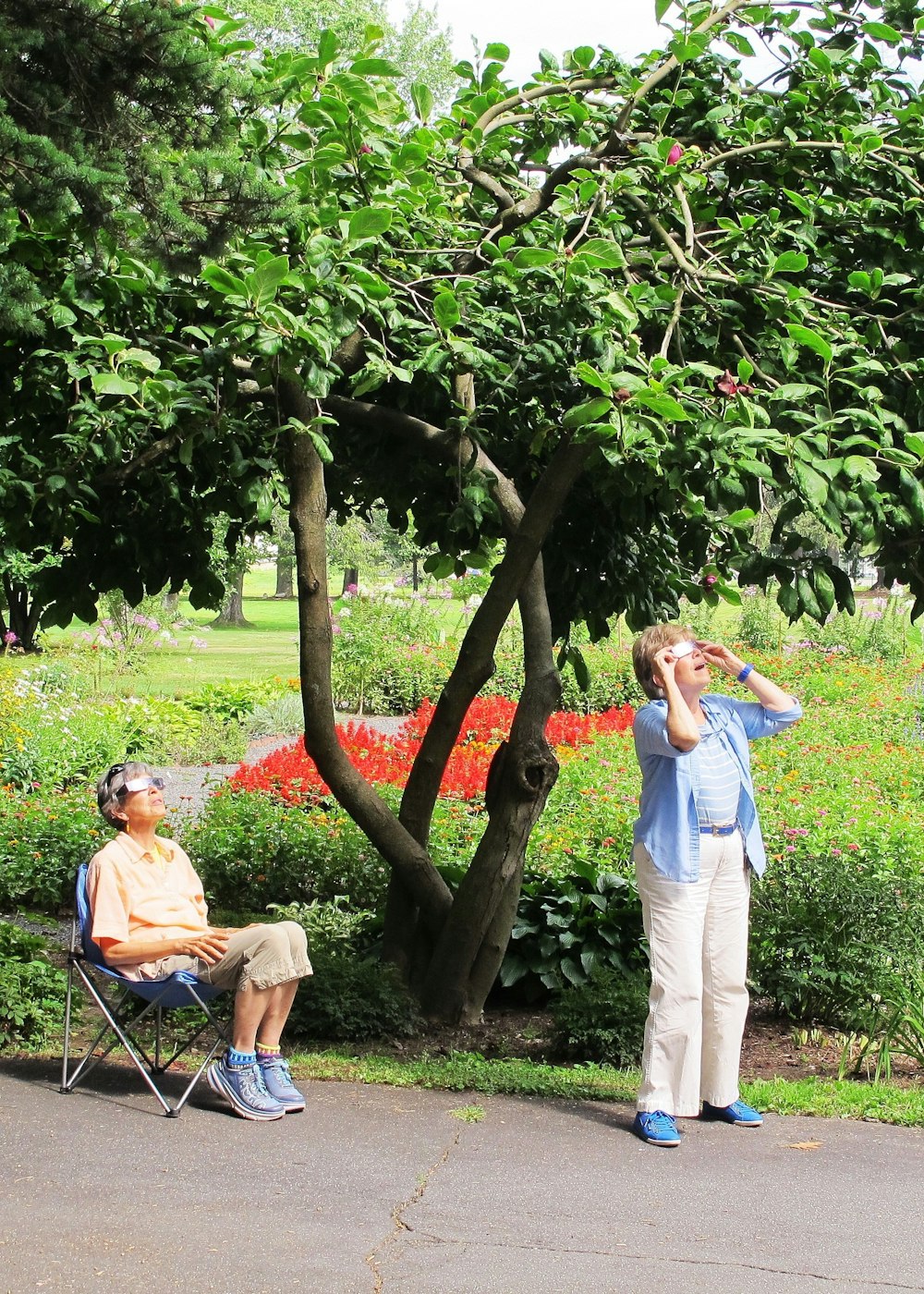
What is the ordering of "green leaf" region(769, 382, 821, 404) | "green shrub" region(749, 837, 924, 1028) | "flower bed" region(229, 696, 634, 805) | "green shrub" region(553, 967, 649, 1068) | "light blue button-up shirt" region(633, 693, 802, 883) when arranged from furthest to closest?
"flower bed" region(229, 696, 634, 805) → "green shrub" region(749, 837, 924, 1028) → "green shrub" region(553, 967, 649, 1068) → "light blue button-up shirt" region(633, 693, 802, 883) → "green leaf" region(769, 382, 821, 404)

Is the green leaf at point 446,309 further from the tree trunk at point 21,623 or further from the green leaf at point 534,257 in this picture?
the tree trunk at point 21,623

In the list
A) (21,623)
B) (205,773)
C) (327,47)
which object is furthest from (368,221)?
(21,623)

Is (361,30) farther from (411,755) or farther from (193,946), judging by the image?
(193,946)

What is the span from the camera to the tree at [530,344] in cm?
407

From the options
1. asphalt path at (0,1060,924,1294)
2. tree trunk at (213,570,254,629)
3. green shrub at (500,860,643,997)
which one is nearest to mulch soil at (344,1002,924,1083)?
green shrub at (500,860,643,997)

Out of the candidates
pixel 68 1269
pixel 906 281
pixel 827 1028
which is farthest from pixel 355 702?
pixel 68 1269

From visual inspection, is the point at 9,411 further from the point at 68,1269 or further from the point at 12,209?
the point at 68,1269

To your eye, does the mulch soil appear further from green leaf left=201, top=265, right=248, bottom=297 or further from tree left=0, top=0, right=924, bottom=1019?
green leaf left=201, top=265, right=248, bottom=297

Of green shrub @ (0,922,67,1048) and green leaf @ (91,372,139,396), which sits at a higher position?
green leaf @ (91,372,139,396)

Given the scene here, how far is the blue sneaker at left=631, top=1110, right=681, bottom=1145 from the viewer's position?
13.6 ft

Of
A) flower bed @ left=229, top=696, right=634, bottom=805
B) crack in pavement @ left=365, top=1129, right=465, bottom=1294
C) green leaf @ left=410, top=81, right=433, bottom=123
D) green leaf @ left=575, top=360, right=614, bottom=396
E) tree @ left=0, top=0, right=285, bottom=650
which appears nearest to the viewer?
tree @ left=0, top=0, right=285, bottom=650

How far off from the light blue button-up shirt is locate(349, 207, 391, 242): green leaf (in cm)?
173

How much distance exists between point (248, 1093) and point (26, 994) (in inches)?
57.6

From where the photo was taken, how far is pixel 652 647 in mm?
4320
